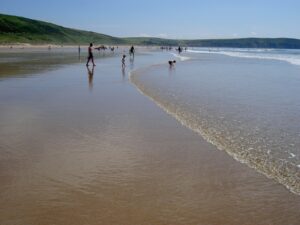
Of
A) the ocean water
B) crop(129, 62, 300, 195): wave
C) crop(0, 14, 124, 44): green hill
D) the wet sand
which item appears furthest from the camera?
crop(0, 14, 124, 44): green hill

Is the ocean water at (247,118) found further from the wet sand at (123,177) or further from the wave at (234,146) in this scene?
the wet sand at (123,177)

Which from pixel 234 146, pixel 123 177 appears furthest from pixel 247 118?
pixel 123 177

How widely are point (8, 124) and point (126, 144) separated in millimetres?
3269

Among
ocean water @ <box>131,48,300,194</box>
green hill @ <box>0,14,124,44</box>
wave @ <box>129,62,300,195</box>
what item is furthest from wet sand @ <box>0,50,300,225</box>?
green hill @ <box>0,14,124,44</box>

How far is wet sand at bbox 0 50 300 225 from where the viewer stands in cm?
502

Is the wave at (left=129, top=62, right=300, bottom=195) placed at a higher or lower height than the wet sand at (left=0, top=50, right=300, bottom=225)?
higher

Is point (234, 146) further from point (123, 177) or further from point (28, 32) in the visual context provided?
point (28, 32)

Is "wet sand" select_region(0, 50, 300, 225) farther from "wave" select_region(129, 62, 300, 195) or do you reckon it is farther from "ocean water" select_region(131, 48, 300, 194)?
"ocean water" select_region(131, 48, 300, 194)

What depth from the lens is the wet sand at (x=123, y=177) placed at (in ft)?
16.5

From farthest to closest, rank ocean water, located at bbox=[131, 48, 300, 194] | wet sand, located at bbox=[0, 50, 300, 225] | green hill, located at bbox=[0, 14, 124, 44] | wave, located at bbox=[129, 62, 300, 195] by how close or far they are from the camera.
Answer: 1. green hill, located at bbox=[0, 14, 124, 44]
2. ocean water, located at bbox=[131, 48, 300, 194]
3. wave, located at bbox=[129, 62, 300, 195]
4. wet sand, located at bbox=[0, 50, 300, 225]

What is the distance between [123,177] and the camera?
621cm

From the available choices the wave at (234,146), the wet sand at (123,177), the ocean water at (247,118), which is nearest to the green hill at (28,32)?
the ocean water at (247,118)

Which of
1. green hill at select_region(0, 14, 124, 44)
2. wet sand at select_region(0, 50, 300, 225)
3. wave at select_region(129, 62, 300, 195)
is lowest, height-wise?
wet sand at select_region(0, 50, 300, 225)

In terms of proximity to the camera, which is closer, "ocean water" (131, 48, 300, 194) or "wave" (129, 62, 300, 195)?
"wave" (129, 62, 300, 195)
